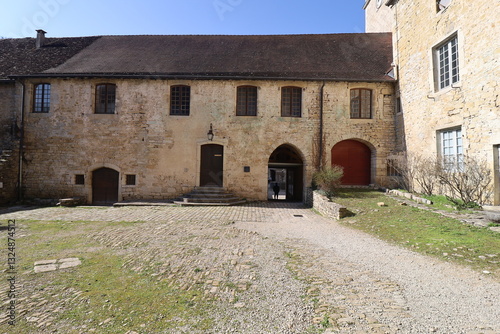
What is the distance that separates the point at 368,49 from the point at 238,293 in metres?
15.3

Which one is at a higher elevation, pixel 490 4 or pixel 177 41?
pixel 177 41

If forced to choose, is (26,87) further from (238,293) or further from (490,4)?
(490,4)

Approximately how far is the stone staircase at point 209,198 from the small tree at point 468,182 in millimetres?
7936

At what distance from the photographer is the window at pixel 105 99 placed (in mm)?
12883

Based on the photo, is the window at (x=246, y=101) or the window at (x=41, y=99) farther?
the window at (x=41, y=99)

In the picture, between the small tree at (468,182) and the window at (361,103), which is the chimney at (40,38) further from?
the small tree at (468,182)

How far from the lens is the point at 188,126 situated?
497 inches

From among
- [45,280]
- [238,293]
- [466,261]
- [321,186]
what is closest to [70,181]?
[45,280]

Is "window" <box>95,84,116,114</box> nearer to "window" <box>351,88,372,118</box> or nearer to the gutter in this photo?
the gutter

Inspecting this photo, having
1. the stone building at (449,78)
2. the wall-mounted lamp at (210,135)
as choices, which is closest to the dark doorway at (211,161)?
the wall-mounted lamp at (210,135)

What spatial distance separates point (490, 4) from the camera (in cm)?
711

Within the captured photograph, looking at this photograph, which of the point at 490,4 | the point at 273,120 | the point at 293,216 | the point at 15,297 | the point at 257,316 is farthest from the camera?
the point at 273,120

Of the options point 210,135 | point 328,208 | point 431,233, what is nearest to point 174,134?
point 210,135

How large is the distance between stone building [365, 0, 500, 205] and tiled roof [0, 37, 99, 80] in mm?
17419
